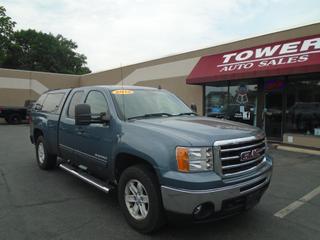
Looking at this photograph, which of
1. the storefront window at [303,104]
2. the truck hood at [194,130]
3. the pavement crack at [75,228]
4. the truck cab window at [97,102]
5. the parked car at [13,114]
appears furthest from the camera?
the parked car at [13,114]

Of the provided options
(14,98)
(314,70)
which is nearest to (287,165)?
(314,70)

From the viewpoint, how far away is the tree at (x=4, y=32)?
3794cm

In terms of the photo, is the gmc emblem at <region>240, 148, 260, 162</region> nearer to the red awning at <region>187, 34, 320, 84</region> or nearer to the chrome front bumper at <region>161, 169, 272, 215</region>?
the chrome front bumper at <region>161, 169, 272, 215</region>

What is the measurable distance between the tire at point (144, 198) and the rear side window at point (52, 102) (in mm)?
3076

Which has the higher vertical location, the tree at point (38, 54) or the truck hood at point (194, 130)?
the tree at point (38, 54)

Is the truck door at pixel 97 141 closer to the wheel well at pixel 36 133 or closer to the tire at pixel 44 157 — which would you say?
the tire at pixel 44 157

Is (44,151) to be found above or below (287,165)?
above

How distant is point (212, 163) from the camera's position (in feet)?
10.6

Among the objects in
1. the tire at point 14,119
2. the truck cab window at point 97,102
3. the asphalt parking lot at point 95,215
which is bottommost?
the asphalt parking lot at point 95,215

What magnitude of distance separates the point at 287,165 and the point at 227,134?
5265mm

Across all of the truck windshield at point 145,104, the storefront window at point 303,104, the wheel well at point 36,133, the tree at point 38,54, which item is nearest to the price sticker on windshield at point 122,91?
the truck windshield at point 145,104

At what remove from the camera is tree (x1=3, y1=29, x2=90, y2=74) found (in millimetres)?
45094

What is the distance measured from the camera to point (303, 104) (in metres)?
11.2

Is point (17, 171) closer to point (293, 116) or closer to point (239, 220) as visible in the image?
point (239, 220)
